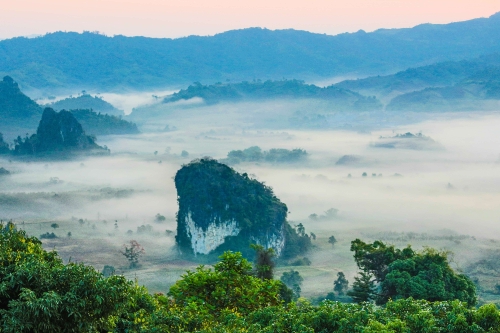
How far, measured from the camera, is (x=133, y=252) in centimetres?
7225

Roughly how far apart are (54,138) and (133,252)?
88.5m

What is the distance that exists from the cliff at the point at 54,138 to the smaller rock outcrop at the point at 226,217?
7363 cm

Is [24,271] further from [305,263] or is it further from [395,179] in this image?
[395,179]

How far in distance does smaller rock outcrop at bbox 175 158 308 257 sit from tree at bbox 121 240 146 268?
674 cm

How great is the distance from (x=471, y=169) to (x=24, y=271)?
538ft

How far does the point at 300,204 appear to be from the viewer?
369 ft

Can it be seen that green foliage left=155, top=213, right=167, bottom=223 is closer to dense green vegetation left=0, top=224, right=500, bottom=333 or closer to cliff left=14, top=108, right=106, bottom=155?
cliff left=14, top=108, right=106, bottom=155

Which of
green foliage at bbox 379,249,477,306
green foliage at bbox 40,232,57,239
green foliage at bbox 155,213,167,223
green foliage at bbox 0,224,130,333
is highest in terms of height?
green foliage at bbox 0,224,130,333

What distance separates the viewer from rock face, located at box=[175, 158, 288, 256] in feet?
265

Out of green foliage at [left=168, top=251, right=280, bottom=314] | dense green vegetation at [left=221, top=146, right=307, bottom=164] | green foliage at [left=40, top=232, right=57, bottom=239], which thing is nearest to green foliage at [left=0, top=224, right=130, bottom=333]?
green foliage at [left=168, top=251, right=280, bottom=314]

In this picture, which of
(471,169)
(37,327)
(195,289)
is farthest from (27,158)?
(37,327)

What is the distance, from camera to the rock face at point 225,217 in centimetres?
8062

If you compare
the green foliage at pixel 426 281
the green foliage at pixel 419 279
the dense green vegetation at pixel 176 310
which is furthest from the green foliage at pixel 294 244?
the dense green vegetation at pixel 176 310

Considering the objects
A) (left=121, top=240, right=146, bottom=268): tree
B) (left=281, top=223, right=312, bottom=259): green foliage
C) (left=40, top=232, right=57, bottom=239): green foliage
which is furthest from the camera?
(left=40, top=232, right=57, bottom=239): green foliage
